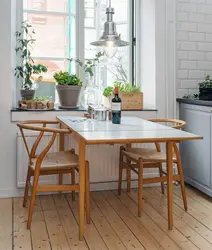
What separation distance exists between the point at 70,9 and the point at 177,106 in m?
→ 1.57

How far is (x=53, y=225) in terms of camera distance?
274 cm

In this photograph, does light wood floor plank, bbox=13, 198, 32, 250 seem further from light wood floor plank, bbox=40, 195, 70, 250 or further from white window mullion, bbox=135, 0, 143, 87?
white window mullion, bbox=135, 0, 143, 87

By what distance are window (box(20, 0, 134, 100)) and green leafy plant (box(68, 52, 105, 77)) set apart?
0.06 m

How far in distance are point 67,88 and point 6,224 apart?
4.66 feet

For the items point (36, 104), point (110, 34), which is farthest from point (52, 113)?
point (110, 34)

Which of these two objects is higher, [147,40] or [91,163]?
[147,40]

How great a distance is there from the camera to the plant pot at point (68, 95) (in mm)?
3561

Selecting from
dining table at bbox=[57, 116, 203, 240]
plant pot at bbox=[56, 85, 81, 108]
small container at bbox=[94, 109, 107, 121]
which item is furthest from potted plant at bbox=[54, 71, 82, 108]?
dining table at bbox=[57, 116, 203, 240]

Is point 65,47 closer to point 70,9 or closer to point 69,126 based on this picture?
point 70,9

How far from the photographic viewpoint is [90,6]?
399cm

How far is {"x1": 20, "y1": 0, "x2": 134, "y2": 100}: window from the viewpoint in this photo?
385 cm

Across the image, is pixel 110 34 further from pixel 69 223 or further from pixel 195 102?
pixel 69 223

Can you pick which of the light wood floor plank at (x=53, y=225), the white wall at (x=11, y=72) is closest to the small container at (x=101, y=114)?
the white wall at (x=11, y=72)

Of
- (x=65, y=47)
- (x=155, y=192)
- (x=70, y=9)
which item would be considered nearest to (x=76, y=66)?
(x=65, y=47)
